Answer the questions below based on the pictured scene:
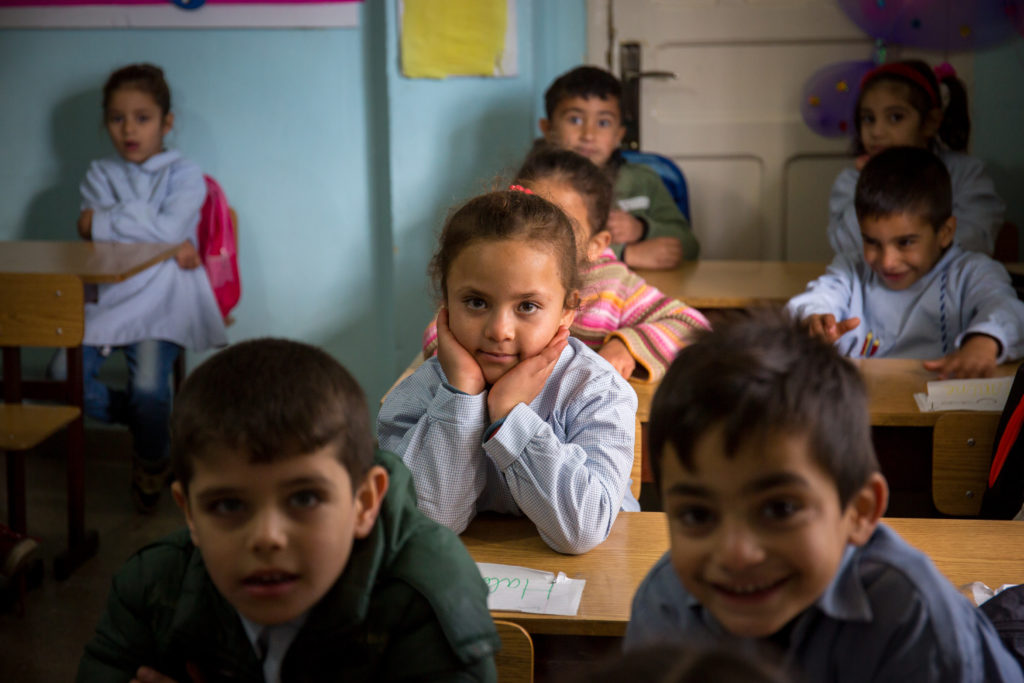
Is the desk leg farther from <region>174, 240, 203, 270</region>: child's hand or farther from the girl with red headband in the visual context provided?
the girl with red headband

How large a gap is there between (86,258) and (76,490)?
2.45 feet

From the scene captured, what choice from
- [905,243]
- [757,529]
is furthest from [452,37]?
[757,529]

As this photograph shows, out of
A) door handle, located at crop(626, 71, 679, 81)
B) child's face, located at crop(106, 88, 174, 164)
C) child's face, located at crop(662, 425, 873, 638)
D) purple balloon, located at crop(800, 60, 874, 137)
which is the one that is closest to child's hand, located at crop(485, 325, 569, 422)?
child's face, located at crop(662, 425, 873, 638)

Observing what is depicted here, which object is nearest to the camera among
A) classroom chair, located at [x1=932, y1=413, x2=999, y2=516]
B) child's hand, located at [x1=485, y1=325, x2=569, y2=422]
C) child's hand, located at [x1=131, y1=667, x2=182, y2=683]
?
child's hand, located at [x1=131, y1=667, x2=182, y2=683]

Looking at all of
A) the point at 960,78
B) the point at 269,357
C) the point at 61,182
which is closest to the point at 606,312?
the point at 269,357

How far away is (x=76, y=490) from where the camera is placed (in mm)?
3129

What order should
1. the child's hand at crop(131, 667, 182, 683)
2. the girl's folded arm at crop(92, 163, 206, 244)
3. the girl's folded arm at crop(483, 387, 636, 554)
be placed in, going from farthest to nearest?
the girl's folded arm at crop(92, 163, 206, 244)
the girl's folded arm at crop(483, 387, 636, 554)
the child's hand at crop(131, 667, 182, 683)

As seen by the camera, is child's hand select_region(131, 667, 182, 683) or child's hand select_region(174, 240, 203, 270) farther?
child's hand select_region(174, 240, 203, 270)

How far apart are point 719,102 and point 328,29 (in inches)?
62.1

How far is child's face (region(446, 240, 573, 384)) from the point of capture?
1.69 meters

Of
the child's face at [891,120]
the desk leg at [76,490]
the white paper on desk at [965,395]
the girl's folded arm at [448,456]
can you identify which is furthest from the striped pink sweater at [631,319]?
the child's face at [891,120]

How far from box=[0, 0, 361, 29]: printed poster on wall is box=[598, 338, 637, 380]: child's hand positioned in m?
2.21

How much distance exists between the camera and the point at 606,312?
2.46 meters

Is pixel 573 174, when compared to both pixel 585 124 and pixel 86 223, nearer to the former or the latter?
pixel 585 124
